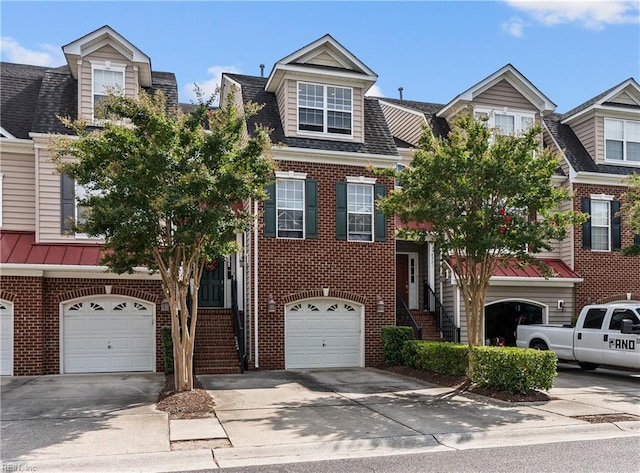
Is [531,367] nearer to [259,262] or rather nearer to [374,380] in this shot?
[374,380]

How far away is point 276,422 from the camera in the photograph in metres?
10.1

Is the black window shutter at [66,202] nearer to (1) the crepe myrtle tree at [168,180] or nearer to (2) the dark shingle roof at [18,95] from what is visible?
(2) the dark shingle roof at [18,95]

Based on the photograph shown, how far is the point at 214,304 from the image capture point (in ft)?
66.6

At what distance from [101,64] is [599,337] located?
1546cm

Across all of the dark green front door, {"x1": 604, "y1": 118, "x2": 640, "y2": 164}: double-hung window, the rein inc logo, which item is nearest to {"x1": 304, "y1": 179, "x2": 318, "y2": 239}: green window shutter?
the dark green front door

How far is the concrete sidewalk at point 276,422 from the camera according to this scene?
8.23 m

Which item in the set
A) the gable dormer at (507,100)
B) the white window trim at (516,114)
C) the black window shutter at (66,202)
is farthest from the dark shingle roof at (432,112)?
the black window shutter at (66,202)

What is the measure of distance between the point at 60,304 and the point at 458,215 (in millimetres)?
10476

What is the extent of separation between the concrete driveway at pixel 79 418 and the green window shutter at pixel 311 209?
5849 millimetres

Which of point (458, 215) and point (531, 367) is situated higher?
point (458, 215)

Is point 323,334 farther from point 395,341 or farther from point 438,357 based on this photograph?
point 438,357

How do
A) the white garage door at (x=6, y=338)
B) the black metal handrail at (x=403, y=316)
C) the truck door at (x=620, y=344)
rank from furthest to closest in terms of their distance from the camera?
the black metal handrail at (x=403, y=316) → the white garage door at (x=6, y=338) → the truck door at (x=620, y=344)

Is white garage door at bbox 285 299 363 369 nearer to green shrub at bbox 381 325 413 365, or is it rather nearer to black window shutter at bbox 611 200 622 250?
green shrub at bbox 381 325 413 365

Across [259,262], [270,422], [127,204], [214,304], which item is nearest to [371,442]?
[270,422]
